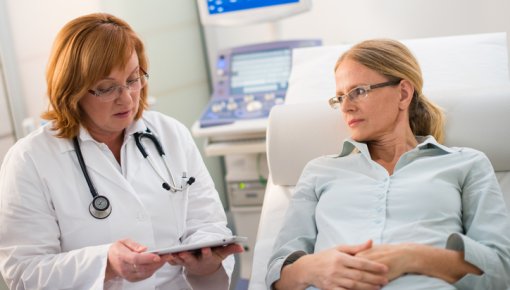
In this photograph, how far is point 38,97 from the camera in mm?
2785

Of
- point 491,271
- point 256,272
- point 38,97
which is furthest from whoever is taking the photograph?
point 38,97

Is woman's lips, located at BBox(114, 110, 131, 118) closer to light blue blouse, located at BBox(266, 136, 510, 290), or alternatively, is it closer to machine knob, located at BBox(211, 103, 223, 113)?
light blue blouse, located at BBox(266, 136, 510, 290)

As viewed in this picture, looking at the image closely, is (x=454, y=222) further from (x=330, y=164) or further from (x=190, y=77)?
(x=190, y=77)

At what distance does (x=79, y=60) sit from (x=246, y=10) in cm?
138

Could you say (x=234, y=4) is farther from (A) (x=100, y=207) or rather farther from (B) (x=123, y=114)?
(A) (x=100, y=207)

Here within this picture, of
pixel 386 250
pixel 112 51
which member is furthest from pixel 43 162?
pixel 386 250

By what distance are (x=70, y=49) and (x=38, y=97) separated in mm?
1108

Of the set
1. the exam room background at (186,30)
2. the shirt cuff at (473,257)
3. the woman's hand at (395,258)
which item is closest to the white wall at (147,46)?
the exam room background at (186,30)

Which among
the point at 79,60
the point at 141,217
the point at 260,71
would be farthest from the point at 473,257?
the point at 260,71

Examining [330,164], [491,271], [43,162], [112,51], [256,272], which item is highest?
[112,51]

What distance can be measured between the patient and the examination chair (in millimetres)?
76

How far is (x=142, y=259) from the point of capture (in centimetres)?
157

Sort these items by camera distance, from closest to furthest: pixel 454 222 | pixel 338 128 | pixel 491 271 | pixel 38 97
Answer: pixel 491 271 → pixel 454 222 → pixel 338 128 → pixel 38 97

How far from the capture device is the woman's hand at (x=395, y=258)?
153 cm
